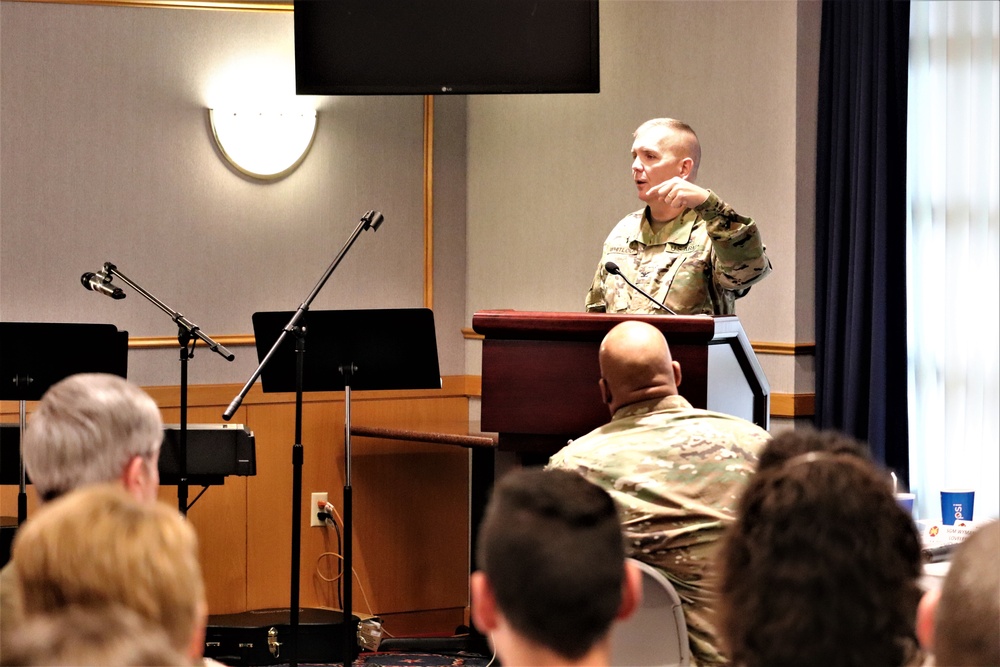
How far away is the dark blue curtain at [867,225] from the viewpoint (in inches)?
→ 179

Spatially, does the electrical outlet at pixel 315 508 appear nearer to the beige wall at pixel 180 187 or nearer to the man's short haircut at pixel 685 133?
the beige wall at pixel 180 187

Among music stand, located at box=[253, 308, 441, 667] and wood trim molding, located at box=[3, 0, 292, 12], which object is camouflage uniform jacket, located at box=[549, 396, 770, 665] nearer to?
music stand, located at box=[253, 308, 441, 667]

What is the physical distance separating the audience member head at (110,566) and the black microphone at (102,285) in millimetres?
3234

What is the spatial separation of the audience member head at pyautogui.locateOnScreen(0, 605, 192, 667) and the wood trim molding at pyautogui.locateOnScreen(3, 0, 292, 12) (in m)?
4.53

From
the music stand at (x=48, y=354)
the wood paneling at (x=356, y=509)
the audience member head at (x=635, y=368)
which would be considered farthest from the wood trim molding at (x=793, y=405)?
the music stand at (x=48, y=354)

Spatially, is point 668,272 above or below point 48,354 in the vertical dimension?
above

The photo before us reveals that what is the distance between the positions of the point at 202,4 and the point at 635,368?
3.32 m

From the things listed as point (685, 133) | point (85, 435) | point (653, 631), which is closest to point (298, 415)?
point (685, 133)

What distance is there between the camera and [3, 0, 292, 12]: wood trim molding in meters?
5.11

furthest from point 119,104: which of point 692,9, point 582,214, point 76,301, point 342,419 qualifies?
point 692,9

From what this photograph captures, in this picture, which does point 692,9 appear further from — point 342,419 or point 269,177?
point 342,419

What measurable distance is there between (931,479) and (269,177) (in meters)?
2.94

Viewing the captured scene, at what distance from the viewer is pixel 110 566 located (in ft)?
3.76

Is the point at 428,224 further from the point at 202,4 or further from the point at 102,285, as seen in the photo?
the point at 102,285
